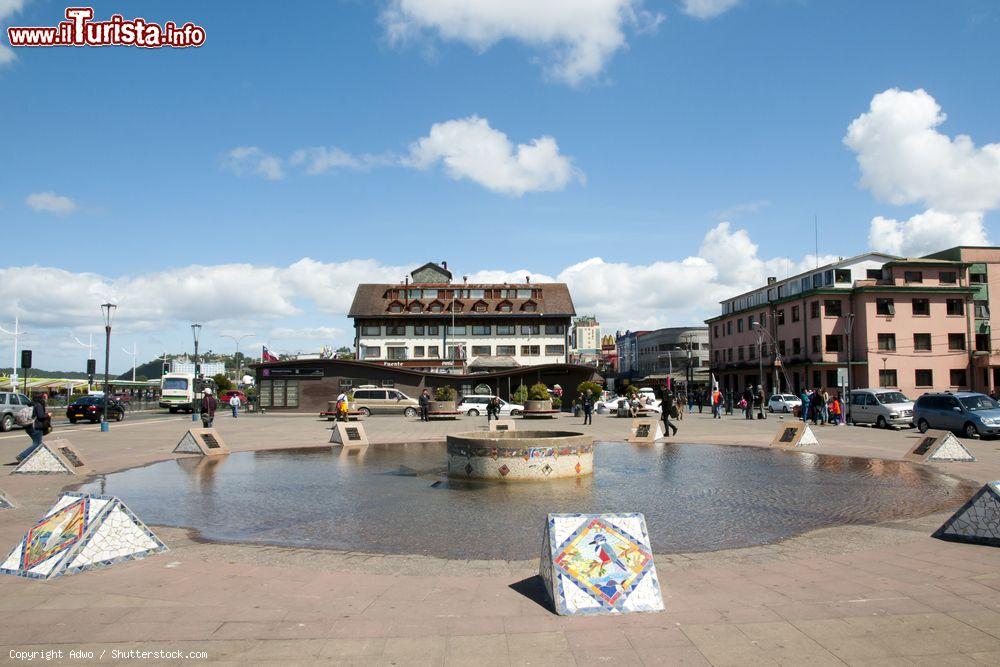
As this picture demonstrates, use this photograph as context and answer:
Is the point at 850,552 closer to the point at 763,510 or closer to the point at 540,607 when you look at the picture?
the point at 763,510

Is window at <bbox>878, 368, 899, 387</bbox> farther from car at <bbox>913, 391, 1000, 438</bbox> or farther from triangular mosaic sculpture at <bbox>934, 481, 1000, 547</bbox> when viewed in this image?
triangular mosaic sculpture at <bbox>934, 481, 1000, 547</bbox>

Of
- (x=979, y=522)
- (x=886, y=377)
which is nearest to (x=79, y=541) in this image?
(x=979, y=522)

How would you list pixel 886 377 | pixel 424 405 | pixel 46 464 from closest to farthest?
pixel 46 464 → pixel 424 405 → pixel 886 377

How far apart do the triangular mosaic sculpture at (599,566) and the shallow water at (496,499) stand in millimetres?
2067

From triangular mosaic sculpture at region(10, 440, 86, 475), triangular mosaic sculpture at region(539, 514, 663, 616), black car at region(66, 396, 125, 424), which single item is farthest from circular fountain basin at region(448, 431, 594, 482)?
black car at region(66, 396, 125, 424)

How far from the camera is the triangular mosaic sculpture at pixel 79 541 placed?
267 inches

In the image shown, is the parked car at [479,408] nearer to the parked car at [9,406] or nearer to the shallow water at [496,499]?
the parked car at [9,406]

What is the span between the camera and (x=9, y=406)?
3072 centimetres

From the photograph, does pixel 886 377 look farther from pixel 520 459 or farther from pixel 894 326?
pixel 520 459

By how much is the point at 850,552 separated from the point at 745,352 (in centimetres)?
7196

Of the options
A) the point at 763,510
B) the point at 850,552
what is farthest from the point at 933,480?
the point at 850,552

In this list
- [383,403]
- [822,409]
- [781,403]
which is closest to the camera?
[822,409]

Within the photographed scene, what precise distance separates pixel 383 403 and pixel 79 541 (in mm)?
36112

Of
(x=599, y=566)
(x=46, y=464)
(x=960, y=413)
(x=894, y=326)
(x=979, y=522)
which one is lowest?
(x=46, y=464)
